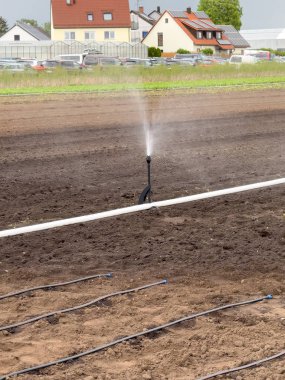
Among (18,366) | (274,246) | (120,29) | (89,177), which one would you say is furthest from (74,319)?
(120,29)

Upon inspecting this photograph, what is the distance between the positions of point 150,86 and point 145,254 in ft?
81.9

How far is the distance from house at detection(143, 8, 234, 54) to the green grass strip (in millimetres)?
56927

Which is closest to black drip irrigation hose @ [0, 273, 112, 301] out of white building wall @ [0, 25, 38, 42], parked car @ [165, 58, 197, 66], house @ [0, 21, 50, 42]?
parked car @ [165, 58, 197, 66]

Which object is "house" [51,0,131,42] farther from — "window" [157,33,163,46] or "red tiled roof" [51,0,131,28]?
"window" [157,33,163,46]

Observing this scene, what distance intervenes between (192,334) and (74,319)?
1.04 meters

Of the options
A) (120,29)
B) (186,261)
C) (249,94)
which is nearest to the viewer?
(186,261)

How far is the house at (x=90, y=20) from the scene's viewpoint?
88.5 meters

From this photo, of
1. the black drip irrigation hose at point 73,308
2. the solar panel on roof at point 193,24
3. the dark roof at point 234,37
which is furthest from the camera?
the dark roof at point 234,37

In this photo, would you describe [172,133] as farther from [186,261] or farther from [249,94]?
[249,94]

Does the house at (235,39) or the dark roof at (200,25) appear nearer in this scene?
the dark roof at (200,25)

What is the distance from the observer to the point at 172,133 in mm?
18312

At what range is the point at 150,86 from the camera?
32812 millimetres

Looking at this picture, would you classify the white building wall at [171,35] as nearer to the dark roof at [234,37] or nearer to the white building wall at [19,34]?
the dark roof at [234,37]

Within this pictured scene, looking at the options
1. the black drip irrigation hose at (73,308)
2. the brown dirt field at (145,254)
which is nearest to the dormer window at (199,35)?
the brown dirt field at (145,254)
